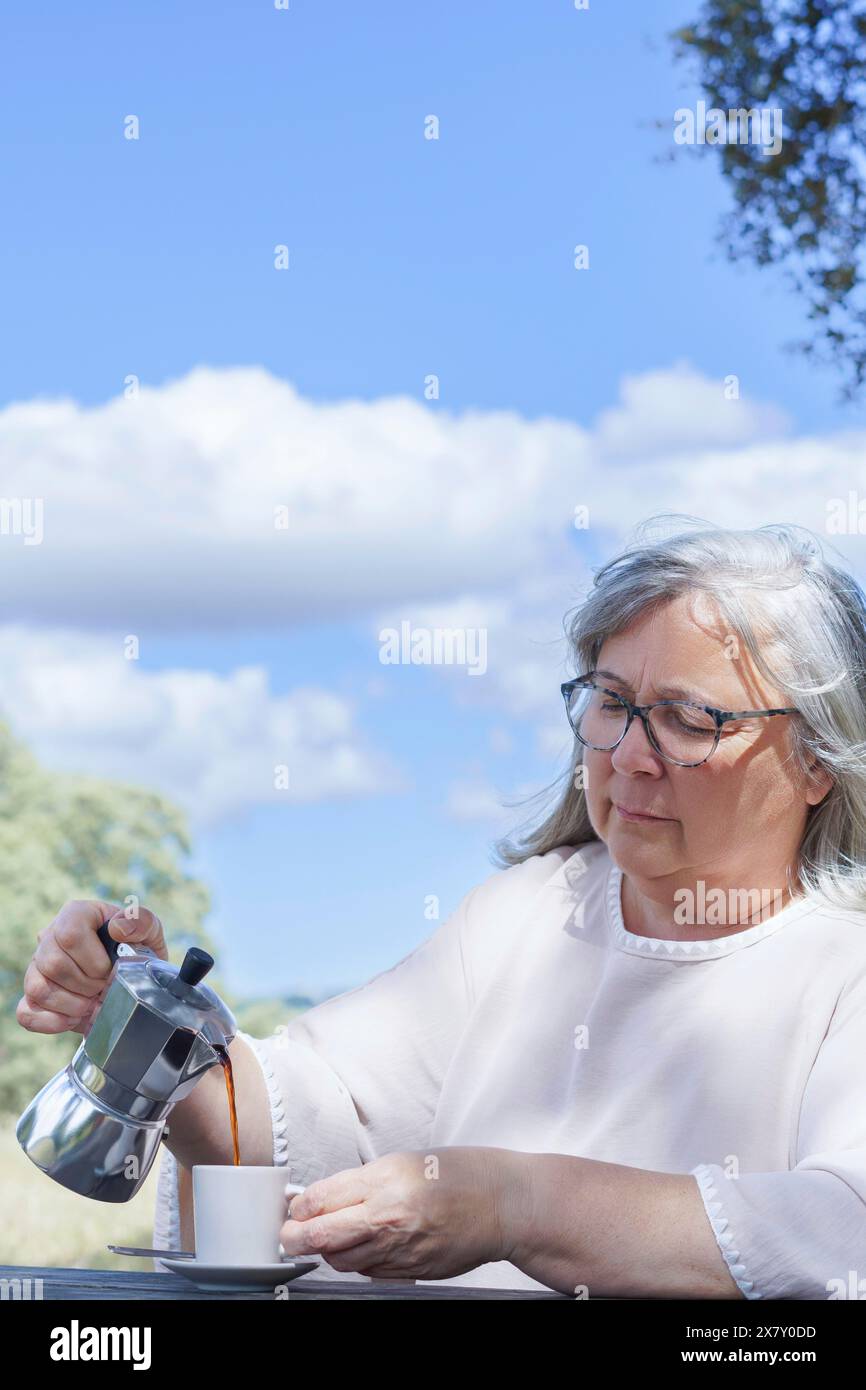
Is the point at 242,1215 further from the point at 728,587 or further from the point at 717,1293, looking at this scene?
the point at 728,587

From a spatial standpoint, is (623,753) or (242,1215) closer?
(242,1215)

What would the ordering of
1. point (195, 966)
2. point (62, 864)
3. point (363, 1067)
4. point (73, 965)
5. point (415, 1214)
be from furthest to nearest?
point (62, 864) → point (363, 1067) → point (73, 965) → point (195, 966) → point (415, 1214)

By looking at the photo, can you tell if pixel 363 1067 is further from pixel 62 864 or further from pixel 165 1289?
pixel 62 864

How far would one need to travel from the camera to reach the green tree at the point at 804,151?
3.15 metres

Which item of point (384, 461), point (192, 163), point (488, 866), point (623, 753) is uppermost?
point (192, 163)

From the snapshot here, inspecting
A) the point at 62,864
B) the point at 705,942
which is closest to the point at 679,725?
the point at 705,942

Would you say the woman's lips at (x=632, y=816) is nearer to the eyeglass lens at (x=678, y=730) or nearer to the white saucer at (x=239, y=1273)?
the eyeglass lens at (x=678, y=730)

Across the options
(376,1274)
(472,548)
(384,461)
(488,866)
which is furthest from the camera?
(384,461)

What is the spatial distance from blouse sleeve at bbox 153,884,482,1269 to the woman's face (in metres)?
0.32

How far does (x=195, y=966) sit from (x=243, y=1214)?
7.6 inches

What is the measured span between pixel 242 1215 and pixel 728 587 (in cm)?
77

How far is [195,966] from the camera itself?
1.12 m

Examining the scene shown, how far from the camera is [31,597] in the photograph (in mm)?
10656

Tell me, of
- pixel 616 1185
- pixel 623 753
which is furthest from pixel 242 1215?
pixel 623 753
